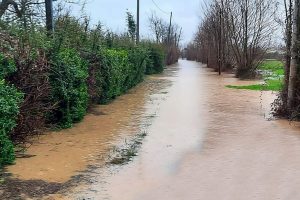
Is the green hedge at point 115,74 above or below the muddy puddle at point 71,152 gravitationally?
above

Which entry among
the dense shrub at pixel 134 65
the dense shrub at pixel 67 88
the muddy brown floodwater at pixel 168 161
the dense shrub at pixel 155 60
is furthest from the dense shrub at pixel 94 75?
the dense shrub at pixel 155 60

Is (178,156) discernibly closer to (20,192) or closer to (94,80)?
(20,192)

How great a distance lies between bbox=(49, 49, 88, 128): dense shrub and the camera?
10.1 metres

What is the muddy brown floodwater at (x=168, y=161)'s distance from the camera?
5.74 meters

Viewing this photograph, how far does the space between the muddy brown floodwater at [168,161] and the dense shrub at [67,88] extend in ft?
1.36

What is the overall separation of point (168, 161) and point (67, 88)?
13.4ft

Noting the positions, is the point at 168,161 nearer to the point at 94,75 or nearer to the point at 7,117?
the point at 7,117

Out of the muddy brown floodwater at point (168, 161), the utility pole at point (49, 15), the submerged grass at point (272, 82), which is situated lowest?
the muddy brown floodwater at point (168, 161)

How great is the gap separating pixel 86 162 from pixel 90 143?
155 cm

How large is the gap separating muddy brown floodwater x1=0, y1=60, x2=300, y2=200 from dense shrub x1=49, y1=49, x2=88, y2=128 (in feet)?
1.36

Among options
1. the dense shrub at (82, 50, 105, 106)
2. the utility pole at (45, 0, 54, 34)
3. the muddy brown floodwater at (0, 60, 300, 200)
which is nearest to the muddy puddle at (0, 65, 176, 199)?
the muddy brown floodwater at (0, 60, 300, 200)

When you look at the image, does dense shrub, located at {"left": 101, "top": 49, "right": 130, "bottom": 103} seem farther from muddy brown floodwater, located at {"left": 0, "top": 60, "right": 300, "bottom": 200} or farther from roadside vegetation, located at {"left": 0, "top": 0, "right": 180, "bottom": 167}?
muddy brown floodwater, located at {"left": 0, "top": 60, "right": 300, "bottom": 200}

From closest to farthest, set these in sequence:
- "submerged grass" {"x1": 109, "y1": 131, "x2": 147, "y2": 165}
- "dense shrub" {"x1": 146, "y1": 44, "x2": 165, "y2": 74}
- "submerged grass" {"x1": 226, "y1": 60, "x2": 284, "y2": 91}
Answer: "submerged grass" {"x1": 109, "y1": 131, "x2": 147, "y2": 165}, "submerged grass" {"x1": 226, "y1": 60, "x2": 284, "y2": 91}, "dense shrub" {"x1": 146, "y1": 44, "x2": 165, "y2": 74}

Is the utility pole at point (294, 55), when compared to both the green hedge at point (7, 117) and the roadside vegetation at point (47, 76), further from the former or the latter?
the green hedge at point (7, 117)
